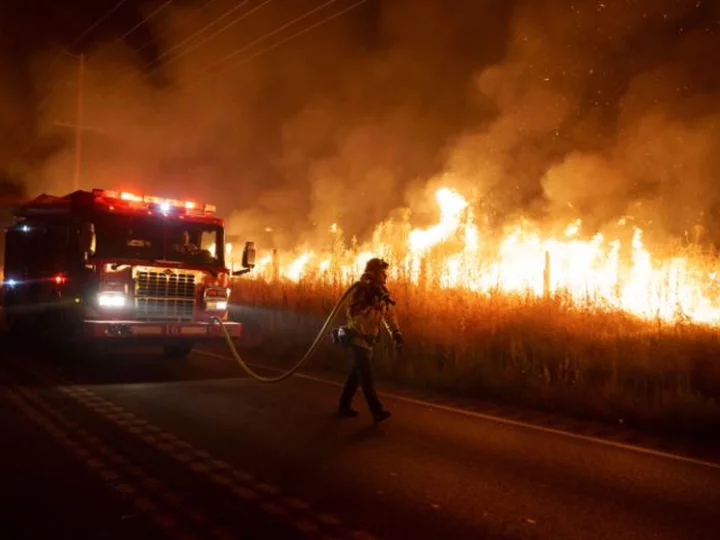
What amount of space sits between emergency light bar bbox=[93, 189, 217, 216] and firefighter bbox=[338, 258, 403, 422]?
4.37 m

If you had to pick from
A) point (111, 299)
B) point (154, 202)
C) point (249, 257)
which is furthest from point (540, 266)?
point (111, 299)

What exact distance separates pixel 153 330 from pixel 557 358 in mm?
5231

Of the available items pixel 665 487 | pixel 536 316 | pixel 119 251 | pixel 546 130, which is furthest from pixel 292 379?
pixel 546 130

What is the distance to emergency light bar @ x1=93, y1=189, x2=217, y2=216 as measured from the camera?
954cm

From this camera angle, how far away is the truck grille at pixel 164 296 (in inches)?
361

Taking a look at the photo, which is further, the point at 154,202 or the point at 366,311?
the point at 154,202

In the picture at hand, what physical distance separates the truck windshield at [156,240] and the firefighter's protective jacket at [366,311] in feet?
12.9

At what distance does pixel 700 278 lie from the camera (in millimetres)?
Answer: 10039

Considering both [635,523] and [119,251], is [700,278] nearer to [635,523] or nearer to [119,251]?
[635,523]

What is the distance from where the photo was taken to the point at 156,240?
970 cm

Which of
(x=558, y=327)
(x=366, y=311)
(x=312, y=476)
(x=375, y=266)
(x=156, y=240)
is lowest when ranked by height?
(x=312, y=476)

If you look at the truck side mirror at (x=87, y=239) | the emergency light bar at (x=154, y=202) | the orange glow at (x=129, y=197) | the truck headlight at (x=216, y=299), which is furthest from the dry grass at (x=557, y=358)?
the truck side mirror at (x=87, y=239)

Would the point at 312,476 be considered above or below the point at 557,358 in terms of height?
below

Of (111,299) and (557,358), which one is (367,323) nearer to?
(557,358)
